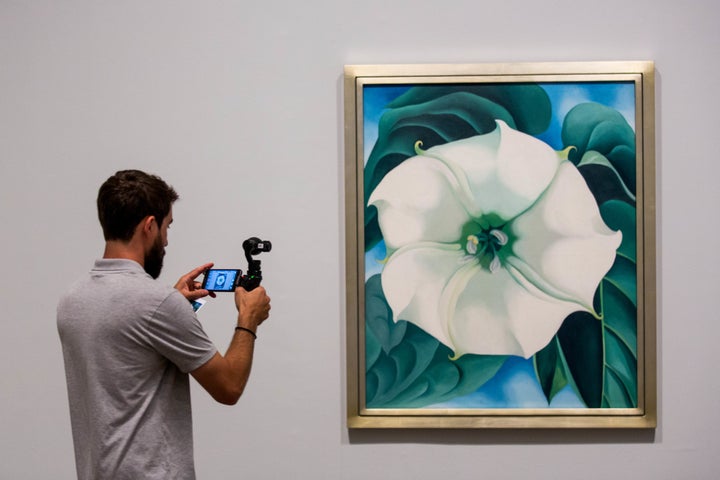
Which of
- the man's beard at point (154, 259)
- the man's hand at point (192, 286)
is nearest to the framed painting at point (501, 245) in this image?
the man's hand at point (192, 286)

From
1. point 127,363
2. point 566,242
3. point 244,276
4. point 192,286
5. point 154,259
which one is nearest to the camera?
point 127,363

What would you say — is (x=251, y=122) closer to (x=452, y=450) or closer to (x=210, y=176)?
(x=210, y=176)

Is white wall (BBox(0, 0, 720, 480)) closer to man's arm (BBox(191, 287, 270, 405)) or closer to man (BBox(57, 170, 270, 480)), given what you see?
man's arm (BBox(191, 287, 270, 405))

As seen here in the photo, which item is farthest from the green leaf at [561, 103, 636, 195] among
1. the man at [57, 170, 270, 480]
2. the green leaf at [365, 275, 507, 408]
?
the man at [57, 170, 270, 480]

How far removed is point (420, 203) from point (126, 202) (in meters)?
1.03

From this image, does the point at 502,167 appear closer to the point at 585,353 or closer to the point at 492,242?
the point at 492,242

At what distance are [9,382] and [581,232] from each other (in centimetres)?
184

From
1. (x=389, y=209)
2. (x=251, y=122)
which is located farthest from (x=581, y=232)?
(x=251, y=122)

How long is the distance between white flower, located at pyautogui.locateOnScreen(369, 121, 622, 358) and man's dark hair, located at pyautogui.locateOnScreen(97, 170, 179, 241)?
2.95 feet

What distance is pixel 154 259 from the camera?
1.64m

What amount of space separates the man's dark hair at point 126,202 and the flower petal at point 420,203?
2.94 ft

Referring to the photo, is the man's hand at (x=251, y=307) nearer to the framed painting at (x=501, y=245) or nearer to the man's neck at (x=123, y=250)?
the man's neck at (x=123, y=250)

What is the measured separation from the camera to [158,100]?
94.8 inches

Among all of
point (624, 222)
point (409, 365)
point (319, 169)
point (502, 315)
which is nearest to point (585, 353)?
point (502, 315)
